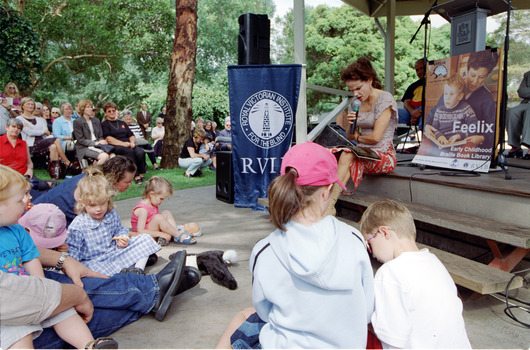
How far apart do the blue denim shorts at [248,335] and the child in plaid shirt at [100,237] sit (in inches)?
53.3

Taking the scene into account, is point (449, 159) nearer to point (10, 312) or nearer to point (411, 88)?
point (411, 88)

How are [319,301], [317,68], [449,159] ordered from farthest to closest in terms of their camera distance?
[317,68], [449,159], [319,301]

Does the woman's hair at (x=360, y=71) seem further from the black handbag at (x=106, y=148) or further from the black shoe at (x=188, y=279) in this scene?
the black handbag at (x=106, y=148)

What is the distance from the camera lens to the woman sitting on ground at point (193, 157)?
839 cm

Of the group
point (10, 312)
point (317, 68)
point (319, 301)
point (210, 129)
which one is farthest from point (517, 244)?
point (317, 68)

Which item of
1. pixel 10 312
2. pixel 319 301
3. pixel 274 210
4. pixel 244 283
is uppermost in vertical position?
pixel 274 210

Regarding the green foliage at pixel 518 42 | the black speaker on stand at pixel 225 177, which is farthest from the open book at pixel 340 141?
the green foliage at pixel 518 42

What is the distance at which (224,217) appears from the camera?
16.7ft

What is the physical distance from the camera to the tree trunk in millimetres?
9172

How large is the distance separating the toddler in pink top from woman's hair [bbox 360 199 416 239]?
2506 millimetres

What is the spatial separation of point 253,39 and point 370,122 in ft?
8.34

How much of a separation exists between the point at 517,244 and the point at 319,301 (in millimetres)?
1705

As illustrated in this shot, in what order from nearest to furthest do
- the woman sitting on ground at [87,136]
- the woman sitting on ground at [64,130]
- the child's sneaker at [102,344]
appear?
the child's sneaker at [102,344] → the woman sitting on ground at [87,136] → the woman sitting on ground at [64,130]

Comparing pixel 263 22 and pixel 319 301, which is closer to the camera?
pixel 319 301
